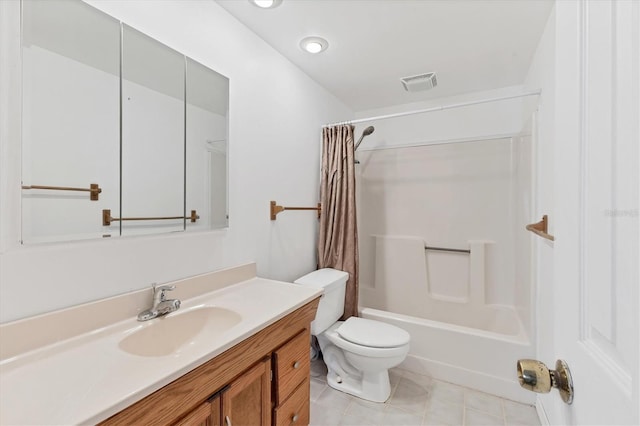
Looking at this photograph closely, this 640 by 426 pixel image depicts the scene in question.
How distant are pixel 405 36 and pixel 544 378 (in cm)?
187

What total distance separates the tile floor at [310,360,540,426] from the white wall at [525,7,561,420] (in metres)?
0.24

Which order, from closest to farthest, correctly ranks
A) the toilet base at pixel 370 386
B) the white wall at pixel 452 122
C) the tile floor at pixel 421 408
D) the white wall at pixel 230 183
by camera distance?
the white wall at pixel 230 183
the tile floor at pixel 421 408
the toilet base at pixel 370 386
the white wall at pixel 452 122

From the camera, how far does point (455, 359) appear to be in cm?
204

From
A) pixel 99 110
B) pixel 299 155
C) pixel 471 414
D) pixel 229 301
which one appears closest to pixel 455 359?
pixel 471 414

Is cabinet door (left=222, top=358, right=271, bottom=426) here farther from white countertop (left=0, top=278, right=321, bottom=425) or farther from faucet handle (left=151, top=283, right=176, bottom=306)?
faucet handle (left=151, top=283, right=176, bottom=306)

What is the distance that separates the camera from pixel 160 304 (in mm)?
1129

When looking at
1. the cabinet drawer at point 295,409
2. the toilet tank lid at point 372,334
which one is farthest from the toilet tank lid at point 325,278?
the cabinet drawer at point 295,409

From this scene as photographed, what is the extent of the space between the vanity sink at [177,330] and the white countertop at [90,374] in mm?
36

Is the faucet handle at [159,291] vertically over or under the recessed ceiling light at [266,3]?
under

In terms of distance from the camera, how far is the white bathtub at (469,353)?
188 cm

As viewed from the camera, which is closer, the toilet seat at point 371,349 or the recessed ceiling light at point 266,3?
the recessed ceiling light at point 266,3

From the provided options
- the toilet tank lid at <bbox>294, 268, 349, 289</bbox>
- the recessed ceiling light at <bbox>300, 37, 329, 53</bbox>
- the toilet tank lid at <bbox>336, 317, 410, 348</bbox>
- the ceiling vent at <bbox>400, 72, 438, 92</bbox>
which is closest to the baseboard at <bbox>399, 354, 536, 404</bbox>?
the toilet tank lid at <bbox>336, 317, 410, 348</bbox>

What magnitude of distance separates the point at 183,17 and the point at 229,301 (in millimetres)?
1316

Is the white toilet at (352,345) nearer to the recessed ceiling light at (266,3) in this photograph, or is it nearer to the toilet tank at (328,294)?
the toilet tank at (328,294)
